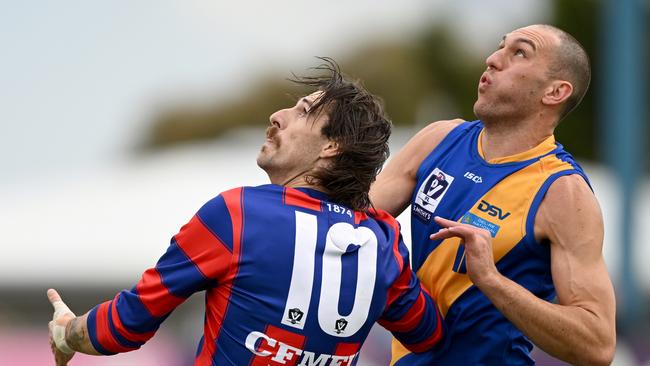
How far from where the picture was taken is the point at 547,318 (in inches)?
175

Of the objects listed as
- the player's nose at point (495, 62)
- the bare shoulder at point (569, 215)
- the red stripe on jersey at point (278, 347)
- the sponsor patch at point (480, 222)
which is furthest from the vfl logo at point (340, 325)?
the player's nose at point (495, 62)

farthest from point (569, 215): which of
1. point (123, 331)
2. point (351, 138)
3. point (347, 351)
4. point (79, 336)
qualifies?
point (79, 336)

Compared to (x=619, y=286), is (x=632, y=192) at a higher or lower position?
higher

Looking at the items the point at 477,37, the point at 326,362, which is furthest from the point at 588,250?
the point at 477,37

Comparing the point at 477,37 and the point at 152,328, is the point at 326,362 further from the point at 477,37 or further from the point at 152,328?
the point at 477,37

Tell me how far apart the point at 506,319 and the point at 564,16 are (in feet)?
111

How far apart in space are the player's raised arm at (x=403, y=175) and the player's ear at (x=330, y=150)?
2.31ft

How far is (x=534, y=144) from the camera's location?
4891mm

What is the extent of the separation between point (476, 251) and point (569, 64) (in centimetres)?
99

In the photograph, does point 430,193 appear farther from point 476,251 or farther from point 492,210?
point 476,251

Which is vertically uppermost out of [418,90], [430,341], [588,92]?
[430,341]

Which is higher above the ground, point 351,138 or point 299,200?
point 351,138

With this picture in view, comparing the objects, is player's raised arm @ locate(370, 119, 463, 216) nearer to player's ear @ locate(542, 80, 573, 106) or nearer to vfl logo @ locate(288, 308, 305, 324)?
player's ear @ locate(542, 80, 573, 106)

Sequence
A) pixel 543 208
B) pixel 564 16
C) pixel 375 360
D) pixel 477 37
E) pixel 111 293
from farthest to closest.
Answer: pixel 477 37 → pixel 564 16 → pixel 111 293 → pixel 375 360 → pixel 543 208
